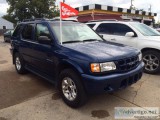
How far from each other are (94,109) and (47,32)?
2.04m

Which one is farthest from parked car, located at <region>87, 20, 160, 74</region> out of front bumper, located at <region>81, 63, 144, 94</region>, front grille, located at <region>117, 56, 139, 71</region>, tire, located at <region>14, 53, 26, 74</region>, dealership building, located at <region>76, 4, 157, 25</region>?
dealership building, located at <region>76, 4, 157, 25</region>

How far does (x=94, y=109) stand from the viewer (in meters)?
3.75

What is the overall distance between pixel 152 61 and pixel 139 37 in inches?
35.8

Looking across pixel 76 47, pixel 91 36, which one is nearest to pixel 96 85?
pixel 76 47

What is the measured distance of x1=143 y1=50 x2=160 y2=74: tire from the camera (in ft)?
19.4

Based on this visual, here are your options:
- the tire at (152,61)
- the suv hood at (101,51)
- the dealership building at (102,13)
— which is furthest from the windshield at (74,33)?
the dealership building at (102,13)

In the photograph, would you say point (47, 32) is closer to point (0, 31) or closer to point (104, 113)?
point (104, 113)

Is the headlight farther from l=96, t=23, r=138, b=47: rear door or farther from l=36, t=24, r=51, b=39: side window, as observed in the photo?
l=96, t=23, r=138, b=47: rear door

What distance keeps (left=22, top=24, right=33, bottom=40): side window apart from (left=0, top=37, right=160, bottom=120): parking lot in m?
1.29

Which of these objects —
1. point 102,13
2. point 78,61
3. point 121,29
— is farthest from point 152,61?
point 102,13

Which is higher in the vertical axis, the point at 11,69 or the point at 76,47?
the point at 76,47

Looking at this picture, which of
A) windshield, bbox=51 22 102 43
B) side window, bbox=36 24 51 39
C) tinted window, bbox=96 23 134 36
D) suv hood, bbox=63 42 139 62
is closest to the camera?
suv hood, bbox=63 42 139 62

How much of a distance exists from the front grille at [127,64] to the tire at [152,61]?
7.53 ft

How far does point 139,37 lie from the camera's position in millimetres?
6328
